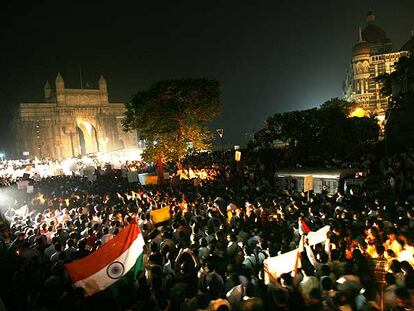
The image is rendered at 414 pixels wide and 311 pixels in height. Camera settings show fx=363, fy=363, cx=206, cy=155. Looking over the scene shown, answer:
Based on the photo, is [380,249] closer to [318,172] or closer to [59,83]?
[318,172]

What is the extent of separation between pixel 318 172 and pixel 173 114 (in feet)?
31.1

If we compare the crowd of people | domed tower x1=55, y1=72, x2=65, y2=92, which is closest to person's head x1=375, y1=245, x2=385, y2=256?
the crowd of people

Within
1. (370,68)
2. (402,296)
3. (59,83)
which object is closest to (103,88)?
(59,83)

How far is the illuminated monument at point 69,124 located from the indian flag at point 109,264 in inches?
2181

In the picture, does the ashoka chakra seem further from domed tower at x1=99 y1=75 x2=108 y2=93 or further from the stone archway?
domed tower at x1=99 y1=75 x2=108 y2=93

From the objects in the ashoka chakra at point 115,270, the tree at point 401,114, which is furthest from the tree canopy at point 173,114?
the ashoka chakra at point 115,270

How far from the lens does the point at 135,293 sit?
224 inches

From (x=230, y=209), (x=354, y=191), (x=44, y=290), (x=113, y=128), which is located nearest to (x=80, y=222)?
(x=230, y=209)

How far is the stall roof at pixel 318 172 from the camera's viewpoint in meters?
15.8

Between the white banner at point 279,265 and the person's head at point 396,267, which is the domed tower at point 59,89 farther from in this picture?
the person's head at point 396,267

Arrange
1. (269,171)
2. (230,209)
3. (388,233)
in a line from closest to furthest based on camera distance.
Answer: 1. (388,233)
2. (230,209)
3. (269,171)

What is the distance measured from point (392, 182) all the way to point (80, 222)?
11179 mm

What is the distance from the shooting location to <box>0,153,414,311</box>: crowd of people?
5.07 metres

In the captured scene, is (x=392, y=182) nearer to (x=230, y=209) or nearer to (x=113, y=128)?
(x=230, y=209)
